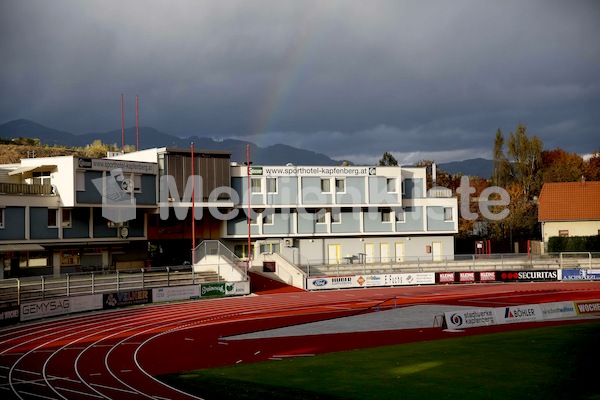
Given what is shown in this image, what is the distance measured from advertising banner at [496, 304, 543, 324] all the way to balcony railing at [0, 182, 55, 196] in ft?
116

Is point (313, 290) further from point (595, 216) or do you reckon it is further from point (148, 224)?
point (595, 216)

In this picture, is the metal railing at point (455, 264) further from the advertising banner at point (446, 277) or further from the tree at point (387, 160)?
the tree at point (387, 160)

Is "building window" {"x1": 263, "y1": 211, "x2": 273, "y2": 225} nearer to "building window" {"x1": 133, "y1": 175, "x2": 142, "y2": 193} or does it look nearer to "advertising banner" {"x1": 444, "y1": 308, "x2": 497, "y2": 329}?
"building window" {"x1": 133, "y1": 175, "x2": 142, "y2": 193}

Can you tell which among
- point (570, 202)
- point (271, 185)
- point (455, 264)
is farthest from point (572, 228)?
point (271, 185)

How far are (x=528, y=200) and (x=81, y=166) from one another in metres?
69.4

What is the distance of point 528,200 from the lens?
100688 millimetres

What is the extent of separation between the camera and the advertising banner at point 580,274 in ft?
193

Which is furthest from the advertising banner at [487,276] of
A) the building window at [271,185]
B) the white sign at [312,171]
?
the building window at [271,185]

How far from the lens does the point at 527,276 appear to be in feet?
198

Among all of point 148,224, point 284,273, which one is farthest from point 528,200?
point 148,224

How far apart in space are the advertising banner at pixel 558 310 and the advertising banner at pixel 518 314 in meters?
0.28

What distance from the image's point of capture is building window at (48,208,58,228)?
2083 inches

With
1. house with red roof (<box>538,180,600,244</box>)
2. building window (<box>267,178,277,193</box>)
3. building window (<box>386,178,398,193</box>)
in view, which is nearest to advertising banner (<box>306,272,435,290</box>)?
building window (<box>267,178,277,193</box>)

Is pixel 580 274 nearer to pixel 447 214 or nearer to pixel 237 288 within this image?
pixel 447 214
